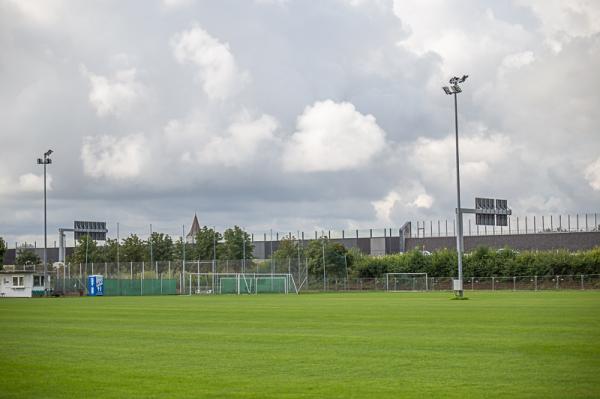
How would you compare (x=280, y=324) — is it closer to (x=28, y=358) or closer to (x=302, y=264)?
(x=28, y=358)

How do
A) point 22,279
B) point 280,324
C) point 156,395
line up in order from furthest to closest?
point 22,279, point 280,324, point 156,395

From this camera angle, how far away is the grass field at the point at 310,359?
14.3 metres

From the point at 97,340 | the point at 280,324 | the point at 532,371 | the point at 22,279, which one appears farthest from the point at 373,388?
the point at 22,279

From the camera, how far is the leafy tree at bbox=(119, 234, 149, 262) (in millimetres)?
114750

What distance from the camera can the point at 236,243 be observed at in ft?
384

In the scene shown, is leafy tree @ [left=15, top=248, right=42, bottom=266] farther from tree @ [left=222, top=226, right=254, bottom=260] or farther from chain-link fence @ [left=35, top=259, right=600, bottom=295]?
chain-link fence @ [left=35, top=259, right=600, bottom=295]

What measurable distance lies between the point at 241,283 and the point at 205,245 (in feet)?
91.3

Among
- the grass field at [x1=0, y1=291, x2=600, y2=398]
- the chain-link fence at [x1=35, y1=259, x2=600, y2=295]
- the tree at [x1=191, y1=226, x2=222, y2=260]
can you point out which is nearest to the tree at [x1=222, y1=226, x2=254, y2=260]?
the tree at [x1=191, y1=226, x2=222, y2=260]

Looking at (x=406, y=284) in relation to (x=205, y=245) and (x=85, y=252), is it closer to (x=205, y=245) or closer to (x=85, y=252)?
(x=205, y=245)

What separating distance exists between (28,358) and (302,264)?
73063mm

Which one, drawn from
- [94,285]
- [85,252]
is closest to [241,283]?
[94,285]

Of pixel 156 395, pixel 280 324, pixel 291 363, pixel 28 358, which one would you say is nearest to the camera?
pixel 156 395

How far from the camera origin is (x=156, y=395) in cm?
1402

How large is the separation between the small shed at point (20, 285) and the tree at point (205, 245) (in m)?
31.3
